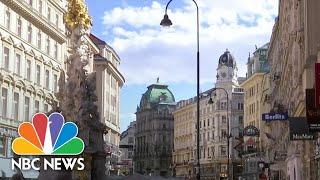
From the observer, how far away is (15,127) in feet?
174

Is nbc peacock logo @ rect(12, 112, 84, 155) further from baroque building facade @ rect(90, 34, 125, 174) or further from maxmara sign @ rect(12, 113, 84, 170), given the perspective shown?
baroque building facade @ rect(90, 34, 125, 174)

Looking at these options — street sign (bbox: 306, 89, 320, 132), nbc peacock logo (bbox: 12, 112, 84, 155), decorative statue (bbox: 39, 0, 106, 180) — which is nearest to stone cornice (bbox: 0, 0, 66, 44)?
decorative statue (bbox: 39, 0, 106, 180)

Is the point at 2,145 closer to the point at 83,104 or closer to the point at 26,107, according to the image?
the point at 26,107

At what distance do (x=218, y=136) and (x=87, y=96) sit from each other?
11153 cm

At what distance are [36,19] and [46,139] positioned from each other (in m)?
39.1

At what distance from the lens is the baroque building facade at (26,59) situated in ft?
172

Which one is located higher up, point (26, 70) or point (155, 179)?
point (26, 70)

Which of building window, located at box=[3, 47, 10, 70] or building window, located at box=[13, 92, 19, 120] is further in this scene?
building window, located at box=[13, 92, 19, 120]

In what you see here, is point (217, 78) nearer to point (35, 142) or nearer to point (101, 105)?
point (101, 105)

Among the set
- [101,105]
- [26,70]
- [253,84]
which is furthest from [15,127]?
[253,84]

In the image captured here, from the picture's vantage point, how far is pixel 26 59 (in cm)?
5856

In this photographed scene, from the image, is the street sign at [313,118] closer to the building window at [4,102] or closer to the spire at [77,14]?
the spire at [77,14]

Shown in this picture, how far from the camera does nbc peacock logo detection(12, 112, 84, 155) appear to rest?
2309cm

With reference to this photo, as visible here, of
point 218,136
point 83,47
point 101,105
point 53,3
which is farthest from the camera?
point 218,136
